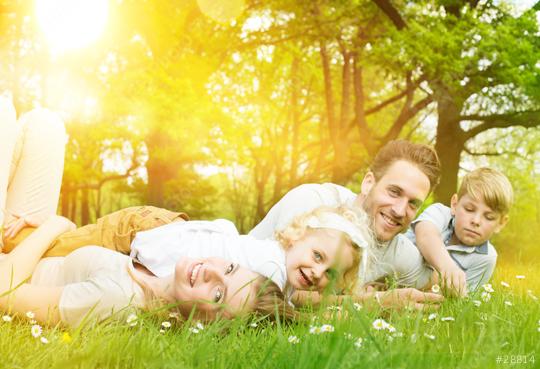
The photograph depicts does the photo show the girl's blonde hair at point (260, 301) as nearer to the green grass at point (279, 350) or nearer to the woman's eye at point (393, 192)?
the green grass at point (279, 350)

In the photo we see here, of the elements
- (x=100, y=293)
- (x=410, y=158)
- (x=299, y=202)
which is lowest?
(x=100, y=293)

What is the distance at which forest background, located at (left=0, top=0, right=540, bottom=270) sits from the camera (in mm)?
12875

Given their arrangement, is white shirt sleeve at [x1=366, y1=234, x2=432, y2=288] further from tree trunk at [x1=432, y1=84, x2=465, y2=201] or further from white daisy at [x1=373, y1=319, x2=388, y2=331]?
tree trunk at [x1=432, y1=84, x2=465, y2=201]

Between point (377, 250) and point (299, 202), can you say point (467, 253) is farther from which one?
point (299, 202)

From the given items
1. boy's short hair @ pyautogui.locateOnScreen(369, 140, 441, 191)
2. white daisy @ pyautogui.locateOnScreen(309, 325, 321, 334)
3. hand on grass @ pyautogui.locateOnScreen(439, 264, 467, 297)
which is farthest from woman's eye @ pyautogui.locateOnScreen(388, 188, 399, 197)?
white daisy @ pyautogui.locateOnScreen(309, 325, 321, 334)

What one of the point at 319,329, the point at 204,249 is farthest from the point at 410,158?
the point at 319,329

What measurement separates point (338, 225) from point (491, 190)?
198 centimetres

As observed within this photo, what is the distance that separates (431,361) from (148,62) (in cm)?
1484

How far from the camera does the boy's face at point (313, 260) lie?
3383 millimetres

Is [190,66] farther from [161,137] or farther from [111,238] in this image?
[111,238]

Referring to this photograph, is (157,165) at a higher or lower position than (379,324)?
lower

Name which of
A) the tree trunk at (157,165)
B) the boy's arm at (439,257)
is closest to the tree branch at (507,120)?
the tree trunk at (157,165)

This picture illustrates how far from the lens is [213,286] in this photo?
2961mm

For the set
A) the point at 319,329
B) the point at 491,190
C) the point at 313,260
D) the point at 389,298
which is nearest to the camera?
the point at 319,329
